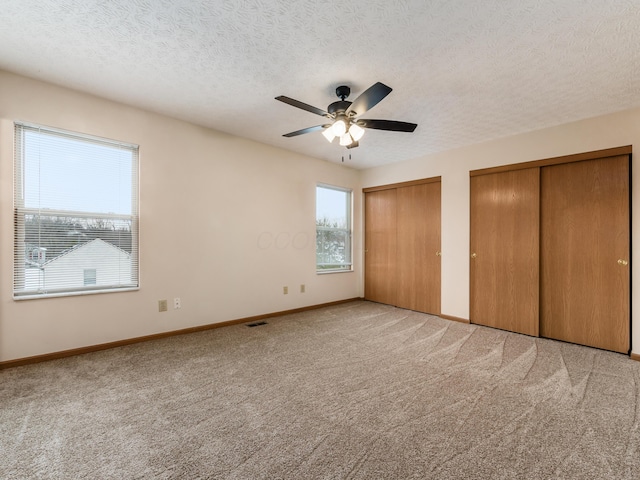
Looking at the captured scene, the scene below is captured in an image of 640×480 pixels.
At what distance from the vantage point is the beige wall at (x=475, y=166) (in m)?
3.04

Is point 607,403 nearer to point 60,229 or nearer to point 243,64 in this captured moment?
point 243,64

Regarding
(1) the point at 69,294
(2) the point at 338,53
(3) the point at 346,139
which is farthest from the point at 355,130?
(1) the point at 69,294

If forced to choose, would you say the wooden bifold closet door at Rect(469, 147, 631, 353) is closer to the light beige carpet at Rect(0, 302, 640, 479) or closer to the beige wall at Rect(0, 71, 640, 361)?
the beige wall at Rect(0, 71, 640, 361)

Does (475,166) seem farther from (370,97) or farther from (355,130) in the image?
(370,97)

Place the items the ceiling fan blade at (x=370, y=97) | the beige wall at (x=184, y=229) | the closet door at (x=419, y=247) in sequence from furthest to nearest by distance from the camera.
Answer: the closet door at (x=419, y=247)
the beige wall at (x=184, y=229)
the ceiling fan blade at (x=370, y=97)

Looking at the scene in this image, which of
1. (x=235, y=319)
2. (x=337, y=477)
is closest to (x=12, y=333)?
(x=235, y=319)

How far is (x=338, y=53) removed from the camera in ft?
7.29

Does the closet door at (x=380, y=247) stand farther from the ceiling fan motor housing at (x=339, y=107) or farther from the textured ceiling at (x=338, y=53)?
the ceiling fan motor housing at (x=339, y=107)

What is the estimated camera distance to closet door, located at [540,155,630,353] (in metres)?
3.12

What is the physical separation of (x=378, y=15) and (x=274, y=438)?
2572mm

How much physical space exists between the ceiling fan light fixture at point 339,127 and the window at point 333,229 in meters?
2.45

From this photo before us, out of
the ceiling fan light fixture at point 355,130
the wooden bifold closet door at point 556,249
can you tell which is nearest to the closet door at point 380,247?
the wooden bifold closet door at point 556,249

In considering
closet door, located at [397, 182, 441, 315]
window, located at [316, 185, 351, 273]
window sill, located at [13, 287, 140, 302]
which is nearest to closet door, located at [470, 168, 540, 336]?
closet door, located at [397, 182, 441, 315]

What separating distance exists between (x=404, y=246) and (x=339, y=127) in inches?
115
